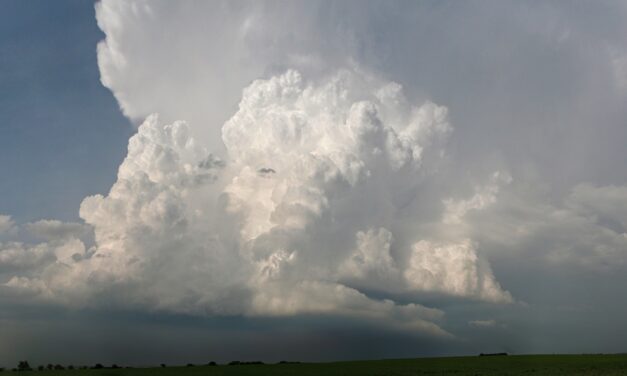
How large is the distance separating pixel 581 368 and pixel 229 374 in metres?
77.7

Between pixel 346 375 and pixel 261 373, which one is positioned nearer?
pixel 346 375

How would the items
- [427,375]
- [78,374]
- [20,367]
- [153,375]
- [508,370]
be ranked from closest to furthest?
[427,375] → [508,370] → [153,375] → [78,374] → [20,367]

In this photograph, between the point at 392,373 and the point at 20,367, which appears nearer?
the point at 392,373

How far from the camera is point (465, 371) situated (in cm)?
12275

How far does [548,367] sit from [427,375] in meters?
30.4

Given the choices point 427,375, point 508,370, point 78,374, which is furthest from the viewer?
point 78,374

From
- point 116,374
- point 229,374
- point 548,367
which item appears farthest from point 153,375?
point 548,367

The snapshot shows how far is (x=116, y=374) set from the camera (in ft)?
450

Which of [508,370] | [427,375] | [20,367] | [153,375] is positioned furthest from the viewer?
[20,367]

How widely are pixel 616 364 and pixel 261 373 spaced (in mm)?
79629

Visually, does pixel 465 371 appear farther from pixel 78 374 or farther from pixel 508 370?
pixel 78 374

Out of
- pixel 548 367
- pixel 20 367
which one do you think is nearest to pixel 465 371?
pixel 548 367

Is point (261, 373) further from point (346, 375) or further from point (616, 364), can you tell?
point (616, 364)

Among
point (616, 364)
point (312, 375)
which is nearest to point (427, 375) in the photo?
point (312, 375)
